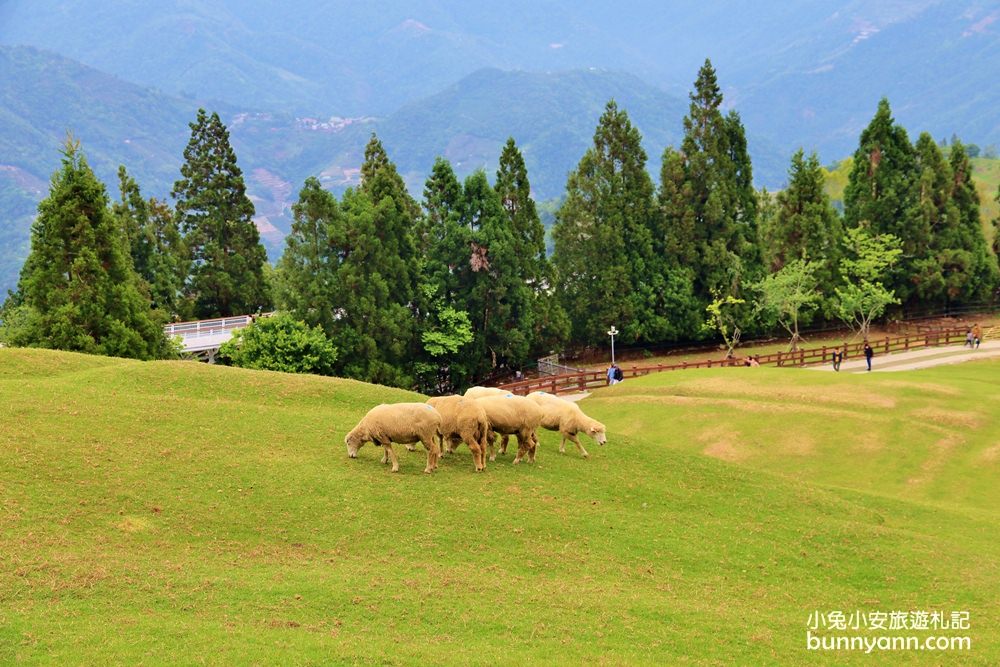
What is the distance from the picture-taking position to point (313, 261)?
55.0 metres

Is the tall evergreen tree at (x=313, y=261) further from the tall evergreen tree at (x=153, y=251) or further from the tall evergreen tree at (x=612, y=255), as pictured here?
the tall evergreen tree at (x=612, y=255)

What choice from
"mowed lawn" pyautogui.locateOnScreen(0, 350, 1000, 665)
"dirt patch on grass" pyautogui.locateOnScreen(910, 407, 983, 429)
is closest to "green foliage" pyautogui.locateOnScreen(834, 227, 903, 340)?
"dirt patch on grass" pyautogui.locateOnScreen(910, 407, 983, 429)

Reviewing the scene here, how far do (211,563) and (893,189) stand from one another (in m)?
75.6

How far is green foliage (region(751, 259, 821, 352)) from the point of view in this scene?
7038 cm

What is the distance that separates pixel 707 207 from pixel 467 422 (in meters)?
54.3

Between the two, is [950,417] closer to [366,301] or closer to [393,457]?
[393,457]

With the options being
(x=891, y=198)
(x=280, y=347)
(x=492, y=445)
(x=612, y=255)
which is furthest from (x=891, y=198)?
(x=492, y=445)

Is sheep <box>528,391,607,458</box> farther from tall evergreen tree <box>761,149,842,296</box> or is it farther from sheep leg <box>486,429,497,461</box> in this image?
tall evergreen tree <box>761,149,842,296</box>

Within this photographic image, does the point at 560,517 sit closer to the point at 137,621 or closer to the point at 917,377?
the point at 137,621

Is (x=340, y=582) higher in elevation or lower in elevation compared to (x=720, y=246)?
lower

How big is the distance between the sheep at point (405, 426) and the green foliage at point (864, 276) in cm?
5487

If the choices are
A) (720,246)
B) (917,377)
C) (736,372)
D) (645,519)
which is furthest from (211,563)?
(720,246)

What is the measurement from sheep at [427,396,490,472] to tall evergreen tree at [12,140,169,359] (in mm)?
22775

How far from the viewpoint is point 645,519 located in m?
24.1
